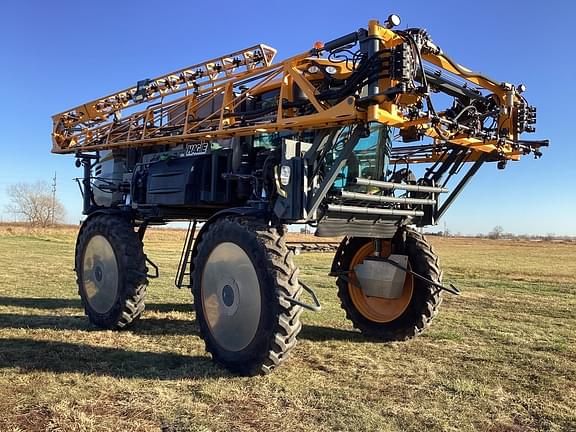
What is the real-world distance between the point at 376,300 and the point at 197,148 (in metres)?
3.55

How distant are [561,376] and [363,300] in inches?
126

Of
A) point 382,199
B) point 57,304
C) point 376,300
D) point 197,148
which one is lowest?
point 57,304

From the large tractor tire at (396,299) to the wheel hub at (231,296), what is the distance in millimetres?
2764

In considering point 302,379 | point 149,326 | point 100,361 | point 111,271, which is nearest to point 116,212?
point 111,271

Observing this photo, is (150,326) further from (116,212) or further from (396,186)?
(396,186)

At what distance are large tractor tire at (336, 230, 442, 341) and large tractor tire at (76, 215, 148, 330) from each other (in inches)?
125

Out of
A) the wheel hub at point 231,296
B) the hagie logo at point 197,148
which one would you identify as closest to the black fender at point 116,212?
the hagie logo at point 197,148

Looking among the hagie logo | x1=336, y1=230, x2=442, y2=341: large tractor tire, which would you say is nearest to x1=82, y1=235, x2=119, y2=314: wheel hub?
the hagie logo

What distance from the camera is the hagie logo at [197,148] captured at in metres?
7.62

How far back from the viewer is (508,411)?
492cm

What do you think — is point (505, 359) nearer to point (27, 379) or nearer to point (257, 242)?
point (257, 242)

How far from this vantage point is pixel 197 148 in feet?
25.4

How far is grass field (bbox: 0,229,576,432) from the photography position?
460 cm

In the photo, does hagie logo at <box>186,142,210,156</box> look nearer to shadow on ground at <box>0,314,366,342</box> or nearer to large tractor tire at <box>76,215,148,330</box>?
large tractor tire at <box>76,215,148,330</box>
